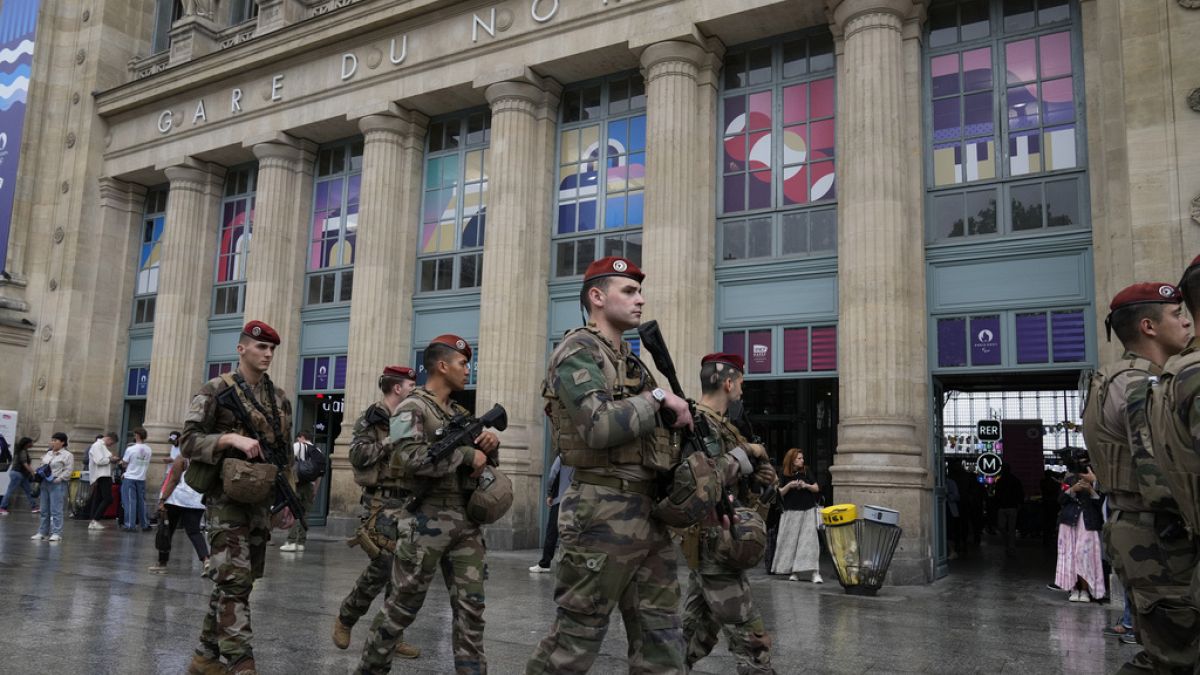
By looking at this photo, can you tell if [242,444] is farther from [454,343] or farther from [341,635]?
[341,635]

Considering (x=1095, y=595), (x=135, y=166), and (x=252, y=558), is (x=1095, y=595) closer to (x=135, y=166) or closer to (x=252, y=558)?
(x=252, y=558)

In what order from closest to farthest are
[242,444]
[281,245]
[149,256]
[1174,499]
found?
[1174,499] < [242,444] < [281,245] < [149,256]

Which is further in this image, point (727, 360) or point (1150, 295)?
point (727, 360)

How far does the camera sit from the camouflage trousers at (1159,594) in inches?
153

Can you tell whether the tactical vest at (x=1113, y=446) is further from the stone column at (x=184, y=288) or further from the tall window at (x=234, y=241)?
the stone column at (x=184, y=288)

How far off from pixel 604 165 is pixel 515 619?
9914 mm

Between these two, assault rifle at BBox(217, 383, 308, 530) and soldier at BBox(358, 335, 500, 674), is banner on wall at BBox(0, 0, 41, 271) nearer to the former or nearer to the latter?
assault rifle at BBox(217, 383, 308, 530)

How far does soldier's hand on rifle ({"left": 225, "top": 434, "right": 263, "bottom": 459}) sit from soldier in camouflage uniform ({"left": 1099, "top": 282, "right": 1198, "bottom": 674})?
15.1ft

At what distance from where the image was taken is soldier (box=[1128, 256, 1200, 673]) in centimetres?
316

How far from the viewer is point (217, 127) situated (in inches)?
795

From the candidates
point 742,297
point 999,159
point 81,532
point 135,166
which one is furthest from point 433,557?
point 135,166

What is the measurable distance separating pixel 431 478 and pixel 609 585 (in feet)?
5.70

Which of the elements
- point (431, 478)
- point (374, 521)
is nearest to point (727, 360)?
point (431, 478)

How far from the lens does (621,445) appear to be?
3820 millimetres
